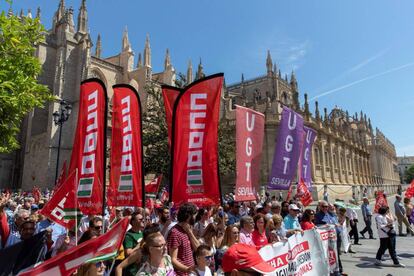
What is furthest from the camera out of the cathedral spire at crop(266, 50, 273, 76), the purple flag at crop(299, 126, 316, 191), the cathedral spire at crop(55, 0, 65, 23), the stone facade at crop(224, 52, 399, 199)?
the cathedral spire at crop(266, 50, 273, 76)

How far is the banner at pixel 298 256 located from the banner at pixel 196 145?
1322mm

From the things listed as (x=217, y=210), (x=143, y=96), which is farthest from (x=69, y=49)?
(x=217, y=210)

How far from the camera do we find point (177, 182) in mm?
5320

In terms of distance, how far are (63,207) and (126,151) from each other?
1454 mm

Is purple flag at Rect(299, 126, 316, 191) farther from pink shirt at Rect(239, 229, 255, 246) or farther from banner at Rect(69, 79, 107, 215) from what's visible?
banner at Rect(69, 79, 107, 215)

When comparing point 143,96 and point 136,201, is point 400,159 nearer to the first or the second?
point 143,96

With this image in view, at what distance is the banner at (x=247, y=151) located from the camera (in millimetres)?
6609

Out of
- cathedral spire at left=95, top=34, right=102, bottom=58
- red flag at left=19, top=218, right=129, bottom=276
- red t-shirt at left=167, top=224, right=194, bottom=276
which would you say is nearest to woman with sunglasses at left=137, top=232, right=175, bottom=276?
red flag at left=19, top=218, right=129, bottom=276

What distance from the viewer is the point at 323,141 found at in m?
39.3

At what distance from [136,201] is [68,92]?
28.4 meters

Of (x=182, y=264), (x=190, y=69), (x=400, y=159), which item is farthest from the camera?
(x=400, y=159)

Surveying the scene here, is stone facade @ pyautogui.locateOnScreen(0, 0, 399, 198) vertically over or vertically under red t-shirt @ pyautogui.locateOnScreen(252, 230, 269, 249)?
over

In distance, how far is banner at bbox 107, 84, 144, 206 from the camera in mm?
5602

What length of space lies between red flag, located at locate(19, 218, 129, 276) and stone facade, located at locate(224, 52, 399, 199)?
26.4m
